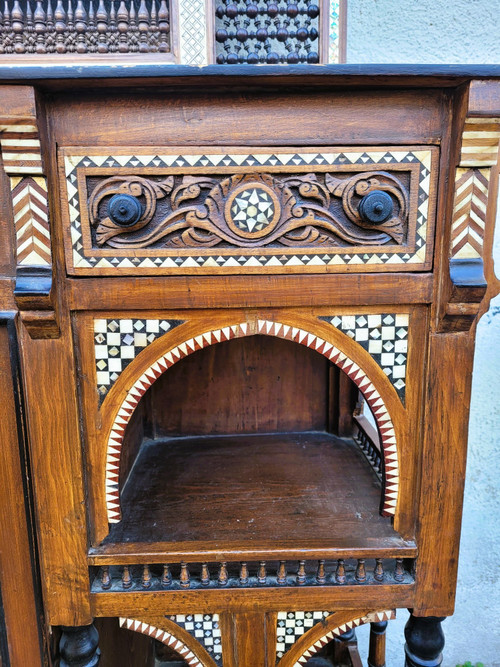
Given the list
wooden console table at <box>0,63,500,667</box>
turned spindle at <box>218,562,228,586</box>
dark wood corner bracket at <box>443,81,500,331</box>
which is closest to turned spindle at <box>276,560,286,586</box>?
wooden console table at <box>0,63,500,667</box>

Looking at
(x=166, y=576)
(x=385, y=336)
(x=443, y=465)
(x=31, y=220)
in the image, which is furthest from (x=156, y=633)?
(x=31, y=220)

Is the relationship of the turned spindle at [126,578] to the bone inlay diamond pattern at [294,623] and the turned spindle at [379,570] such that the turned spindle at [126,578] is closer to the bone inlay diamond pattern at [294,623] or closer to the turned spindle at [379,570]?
the bone inlay diamond pattern at [294,623]

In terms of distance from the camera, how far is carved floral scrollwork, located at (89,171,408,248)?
3.56ft

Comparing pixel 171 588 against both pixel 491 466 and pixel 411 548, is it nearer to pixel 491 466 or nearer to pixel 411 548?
pixel 411 548

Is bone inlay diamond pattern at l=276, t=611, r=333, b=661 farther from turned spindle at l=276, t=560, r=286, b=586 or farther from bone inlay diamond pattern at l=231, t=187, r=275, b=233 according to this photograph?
bone inlay diamond pattern at l=231, t=187, r=275, b=233

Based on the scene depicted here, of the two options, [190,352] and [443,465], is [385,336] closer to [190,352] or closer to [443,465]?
[443,465]

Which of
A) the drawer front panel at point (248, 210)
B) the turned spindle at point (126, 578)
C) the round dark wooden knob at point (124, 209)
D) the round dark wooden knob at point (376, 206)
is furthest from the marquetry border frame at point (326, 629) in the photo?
the round dark wooden knob at point (124, 209)

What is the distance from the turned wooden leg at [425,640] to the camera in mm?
1334

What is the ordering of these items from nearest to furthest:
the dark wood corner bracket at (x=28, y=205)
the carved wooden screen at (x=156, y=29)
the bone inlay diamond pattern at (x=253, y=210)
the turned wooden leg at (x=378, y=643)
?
1. the dark wood corner bracket at (x=28, y=205)
2. the bone inlay diamond pattern at (x=253, y=210)
3. the carved wooden screen at (x=156, y=29)
4. the turned wooden leg at (x=378, y=643)

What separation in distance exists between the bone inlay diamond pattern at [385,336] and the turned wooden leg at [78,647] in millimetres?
1055

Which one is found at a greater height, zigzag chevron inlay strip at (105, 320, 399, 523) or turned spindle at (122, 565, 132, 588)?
zigzag chevron inlay strip at (105, 320, 399, 523)

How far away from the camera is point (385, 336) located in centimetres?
118

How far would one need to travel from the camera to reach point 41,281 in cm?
106

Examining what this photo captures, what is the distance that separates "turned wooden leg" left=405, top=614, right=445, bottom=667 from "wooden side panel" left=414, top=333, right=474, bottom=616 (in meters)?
0.11
